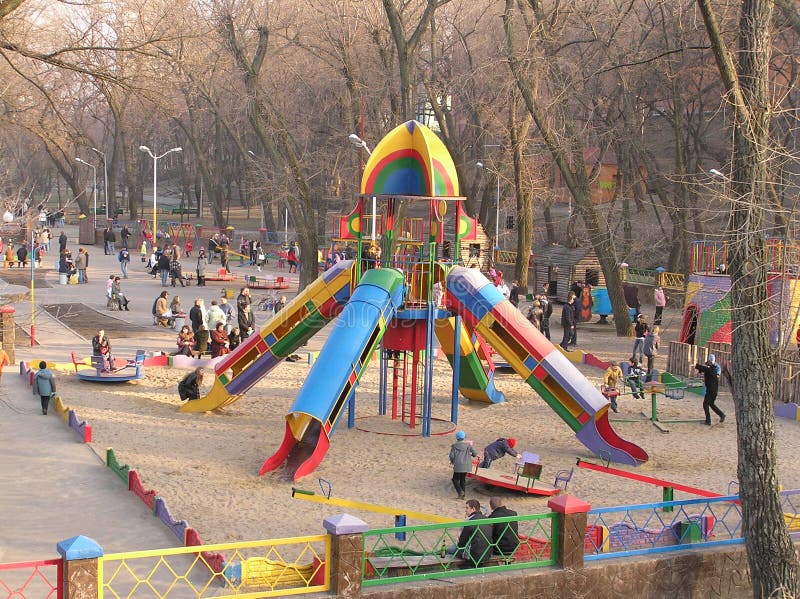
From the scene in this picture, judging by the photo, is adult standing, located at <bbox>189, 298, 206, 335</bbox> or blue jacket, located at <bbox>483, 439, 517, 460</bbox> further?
adult standing, located at <bbox>189, 298, 206, 335</bbox>

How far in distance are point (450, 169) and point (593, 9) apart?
46.4 feet

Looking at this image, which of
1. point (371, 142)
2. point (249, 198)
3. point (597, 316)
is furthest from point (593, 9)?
point (249, 198)

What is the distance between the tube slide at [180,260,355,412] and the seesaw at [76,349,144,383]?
2775 millimetres

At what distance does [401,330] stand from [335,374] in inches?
111

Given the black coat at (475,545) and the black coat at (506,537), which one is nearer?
the black coat at (475,545)

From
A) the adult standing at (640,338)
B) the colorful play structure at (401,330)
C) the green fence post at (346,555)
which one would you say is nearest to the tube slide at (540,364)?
the colorful play structure at (401,330)

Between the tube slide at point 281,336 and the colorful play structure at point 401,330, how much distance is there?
0.02 metres

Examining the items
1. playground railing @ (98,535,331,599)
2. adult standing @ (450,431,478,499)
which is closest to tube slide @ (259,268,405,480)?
adult standing @ (450,431,478,499)

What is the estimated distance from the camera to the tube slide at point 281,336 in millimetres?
20422

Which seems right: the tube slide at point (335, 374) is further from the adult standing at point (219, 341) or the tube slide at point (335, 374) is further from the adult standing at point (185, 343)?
the adult standing at point (185, 343)

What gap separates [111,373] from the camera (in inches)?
914

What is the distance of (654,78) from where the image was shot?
5444 cm

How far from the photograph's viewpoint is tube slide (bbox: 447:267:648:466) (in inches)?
714

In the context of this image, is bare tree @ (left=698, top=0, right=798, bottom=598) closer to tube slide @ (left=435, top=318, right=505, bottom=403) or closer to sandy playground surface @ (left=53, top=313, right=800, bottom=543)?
sandy playground surface @ (left=53, top=313, right=800, bottom=543)
